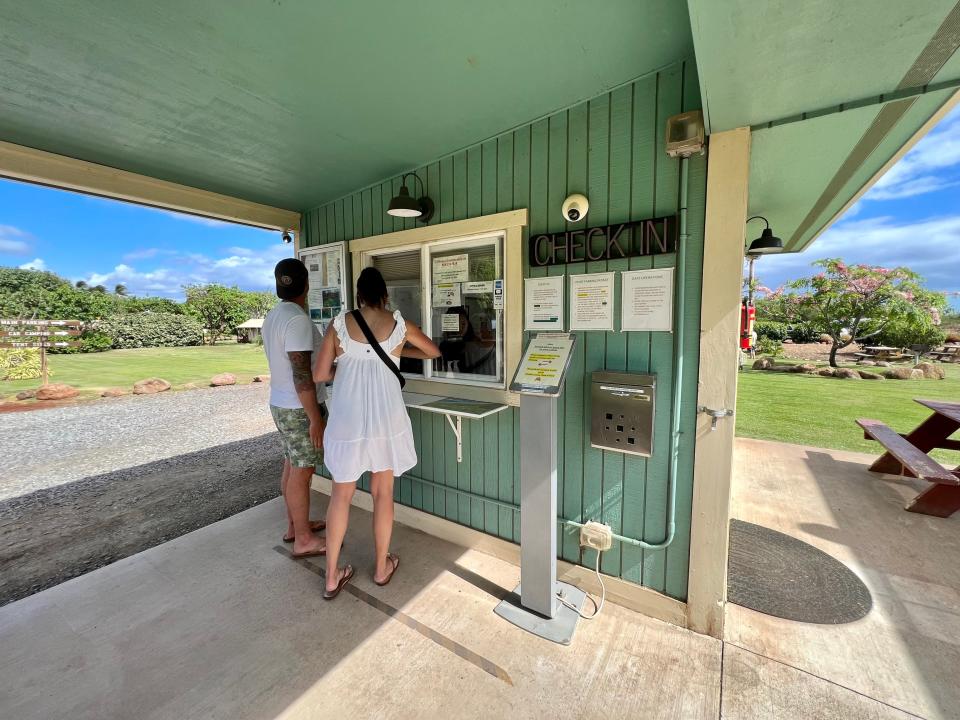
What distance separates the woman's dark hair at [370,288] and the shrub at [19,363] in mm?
14574

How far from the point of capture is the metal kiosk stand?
5.92 ft

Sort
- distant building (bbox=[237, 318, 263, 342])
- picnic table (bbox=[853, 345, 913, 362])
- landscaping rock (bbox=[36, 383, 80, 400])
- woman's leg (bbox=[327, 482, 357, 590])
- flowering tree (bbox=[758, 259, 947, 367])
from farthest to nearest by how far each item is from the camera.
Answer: distant building (bbox=[237, 318, 263, 342]) → picnic table (bbox=[853, 345, 913, 362]) → flowering tree (bbox=[758, 259, 947, 367]) → landscaping rock (bbox=[36, 383, 80, 400]) → woman's leg (bbox=[327, 482, 357, 590])

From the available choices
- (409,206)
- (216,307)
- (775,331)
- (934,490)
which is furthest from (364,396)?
(216,307)

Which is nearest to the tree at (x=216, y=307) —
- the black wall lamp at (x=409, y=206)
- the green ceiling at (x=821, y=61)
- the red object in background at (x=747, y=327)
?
the black wall lamp at (x=409, y=206)

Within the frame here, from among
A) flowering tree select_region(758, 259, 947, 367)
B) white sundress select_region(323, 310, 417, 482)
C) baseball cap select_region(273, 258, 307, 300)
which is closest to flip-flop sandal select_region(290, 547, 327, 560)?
white sundress select_region(323, 310, 417, 482)

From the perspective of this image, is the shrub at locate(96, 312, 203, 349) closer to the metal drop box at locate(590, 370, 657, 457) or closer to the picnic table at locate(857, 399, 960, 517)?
the metal drop box at locate(590, 370, 657, 457)

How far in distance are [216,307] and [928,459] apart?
83.2 feet

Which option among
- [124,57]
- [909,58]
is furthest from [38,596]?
[909,58]

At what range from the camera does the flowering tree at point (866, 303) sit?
1134 centimetres

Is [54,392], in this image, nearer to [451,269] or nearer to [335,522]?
[335,522]

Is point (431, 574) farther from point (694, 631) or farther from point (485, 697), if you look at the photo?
point (694, 631)

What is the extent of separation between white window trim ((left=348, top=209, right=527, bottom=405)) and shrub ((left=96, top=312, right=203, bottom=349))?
63.0 feet

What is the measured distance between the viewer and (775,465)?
386cm

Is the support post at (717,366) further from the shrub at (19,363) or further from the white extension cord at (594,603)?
the shrub at (19,363)
